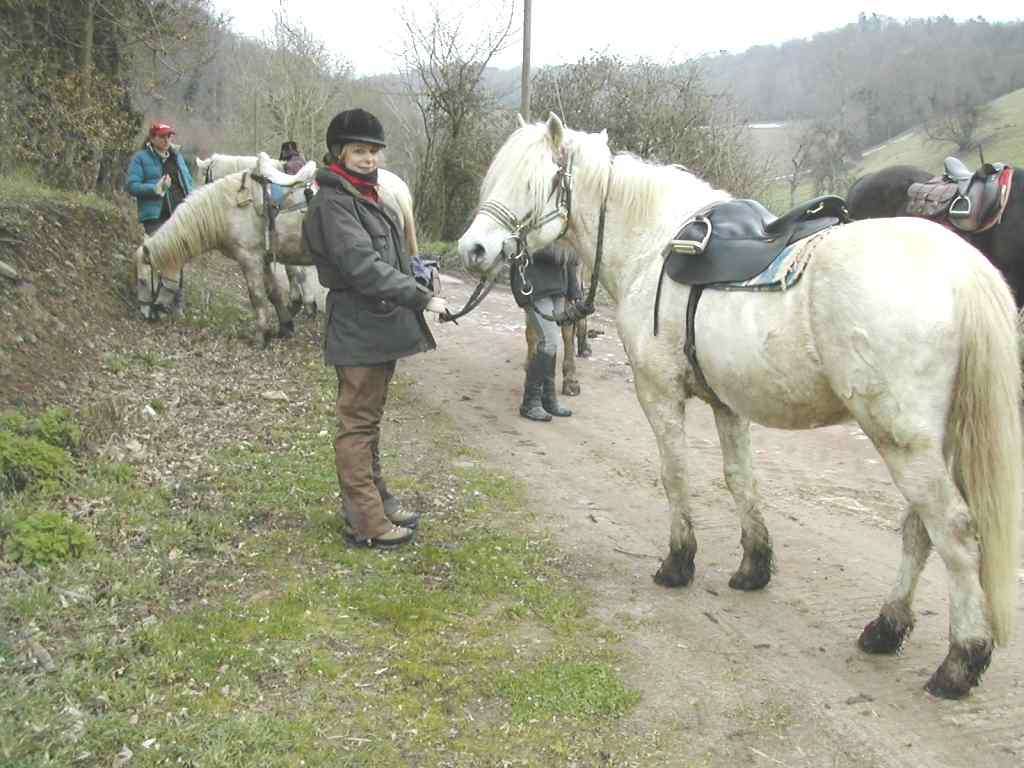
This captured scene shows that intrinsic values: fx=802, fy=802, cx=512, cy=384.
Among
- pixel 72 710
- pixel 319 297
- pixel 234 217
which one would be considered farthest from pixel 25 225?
pixel 72 710

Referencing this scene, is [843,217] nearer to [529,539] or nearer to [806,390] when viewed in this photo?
[806,390]

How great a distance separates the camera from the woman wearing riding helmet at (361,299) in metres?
3.99

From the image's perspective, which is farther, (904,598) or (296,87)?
(296,87)

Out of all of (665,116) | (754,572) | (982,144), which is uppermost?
(982,144)

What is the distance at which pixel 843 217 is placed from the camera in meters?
3.47

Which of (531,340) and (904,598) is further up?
(531,340)

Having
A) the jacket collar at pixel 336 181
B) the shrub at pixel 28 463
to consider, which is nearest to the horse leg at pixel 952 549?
the jacket collar at pixel 336 181

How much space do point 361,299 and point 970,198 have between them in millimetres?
5169

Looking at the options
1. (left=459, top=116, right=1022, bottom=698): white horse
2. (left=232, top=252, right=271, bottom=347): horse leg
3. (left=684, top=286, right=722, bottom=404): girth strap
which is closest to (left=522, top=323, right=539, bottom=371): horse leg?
(left=232, top=252, right=271, bottom=347): horse leg

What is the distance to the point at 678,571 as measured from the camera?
4.08m

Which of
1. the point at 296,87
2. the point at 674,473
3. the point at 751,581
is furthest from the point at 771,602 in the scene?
the point at 296,87

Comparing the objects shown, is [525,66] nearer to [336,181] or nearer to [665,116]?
[665,116]

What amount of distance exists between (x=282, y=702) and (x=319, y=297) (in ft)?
25.9

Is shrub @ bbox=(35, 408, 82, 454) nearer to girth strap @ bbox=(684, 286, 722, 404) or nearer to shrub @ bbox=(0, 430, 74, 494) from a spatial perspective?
shrub @ bbox=(0, 430, 74, 494)
